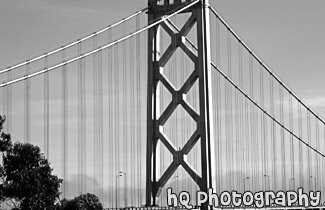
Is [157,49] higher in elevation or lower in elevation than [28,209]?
higher

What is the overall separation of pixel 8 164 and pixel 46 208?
3.70 metres

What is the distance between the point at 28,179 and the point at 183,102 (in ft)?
56.5

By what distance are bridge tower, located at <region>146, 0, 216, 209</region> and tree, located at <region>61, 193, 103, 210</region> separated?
17.0m

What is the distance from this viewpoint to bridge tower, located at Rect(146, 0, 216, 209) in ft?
181

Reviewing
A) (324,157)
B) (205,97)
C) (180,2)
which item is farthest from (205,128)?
(324,157)

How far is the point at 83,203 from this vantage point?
73.3 metres

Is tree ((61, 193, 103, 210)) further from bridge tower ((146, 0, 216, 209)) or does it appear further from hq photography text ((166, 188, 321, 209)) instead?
bridge tower ((146, 0, 216, 209))

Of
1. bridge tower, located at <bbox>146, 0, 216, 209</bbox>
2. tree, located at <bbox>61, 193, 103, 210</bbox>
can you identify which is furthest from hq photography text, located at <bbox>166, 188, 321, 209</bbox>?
tree, located at <bbox>61, 193, 103, 210</bbox>

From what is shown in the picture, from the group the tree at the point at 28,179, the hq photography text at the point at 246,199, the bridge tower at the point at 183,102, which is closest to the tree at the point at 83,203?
the tree at the point at 28,179

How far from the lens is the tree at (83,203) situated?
7219 centimetres

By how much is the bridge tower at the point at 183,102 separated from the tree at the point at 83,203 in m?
17.0

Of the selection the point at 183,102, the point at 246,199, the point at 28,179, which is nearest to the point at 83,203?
the point at 28,179

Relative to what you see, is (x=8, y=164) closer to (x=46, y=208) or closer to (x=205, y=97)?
(x=46, y=208)

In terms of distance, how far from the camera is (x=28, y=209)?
69375mm
